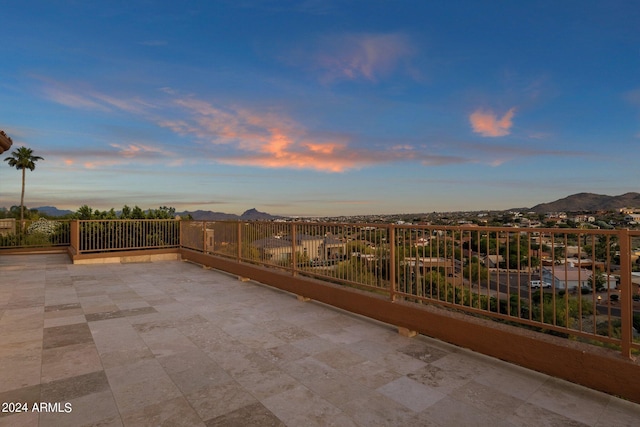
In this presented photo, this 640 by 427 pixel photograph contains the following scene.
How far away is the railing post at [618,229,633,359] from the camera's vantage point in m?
2.66

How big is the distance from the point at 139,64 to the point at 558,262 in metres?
13.0

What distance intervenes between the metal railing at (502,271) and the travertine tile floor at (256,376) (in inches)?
21.2

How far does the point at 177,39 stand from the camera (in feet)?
35.4

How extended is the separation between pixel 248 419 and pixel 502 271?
9.25 feet

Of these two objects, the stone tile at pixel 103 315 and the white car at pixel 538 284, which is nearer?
the white car at pixel 538 284

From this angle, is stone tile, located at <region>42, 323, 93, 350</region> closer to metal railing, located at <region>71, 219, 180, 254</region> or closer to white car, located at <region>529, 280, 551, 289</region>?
white car, located at <region>529, 280, 551, 289</region>

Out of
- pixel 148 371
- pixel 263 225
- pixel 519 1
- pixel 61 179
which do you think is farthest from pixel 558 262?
pixel 61 179

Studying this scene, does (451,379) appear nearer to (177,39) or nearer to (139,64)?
(177,39)

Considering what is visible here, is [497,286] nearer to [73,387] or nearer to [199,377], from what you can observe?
[199,377]

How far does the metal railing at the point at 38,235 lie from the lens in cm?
1495

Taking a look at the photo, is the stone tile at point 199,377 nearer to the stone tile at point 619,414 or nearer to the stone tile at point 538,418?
the stone tile at point 538,418

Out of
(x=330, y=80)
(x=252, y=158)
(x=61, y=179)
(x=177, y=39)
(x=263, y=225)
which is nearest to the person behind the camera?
(x=263, y=225)

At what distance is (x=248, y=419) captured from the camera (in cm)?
230

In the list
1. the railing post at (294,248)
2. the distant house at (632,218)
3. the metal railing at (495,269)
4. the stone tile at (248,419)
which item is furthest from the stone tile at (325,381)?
the distant house at (632,218)
